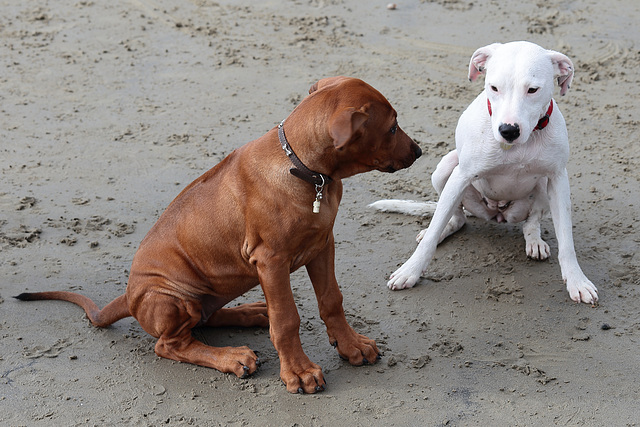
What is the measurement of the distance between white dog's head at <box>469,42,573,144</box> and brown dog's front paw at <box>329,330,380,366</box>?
131 centimetres

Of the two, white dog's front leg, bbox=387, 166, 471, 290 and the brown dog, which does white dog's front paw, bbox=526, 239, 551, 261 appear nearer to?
white dog's front leg, bbox=387, 166, 471, 290

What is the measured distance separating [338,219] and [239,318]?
150cm

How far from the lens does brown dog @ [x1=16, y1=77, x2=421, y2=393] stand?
3312 millimetres

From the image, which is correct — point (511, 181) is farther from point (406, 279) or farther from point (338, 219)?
point (338, 219)

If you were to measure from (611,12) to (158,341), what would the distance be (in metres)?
6.73

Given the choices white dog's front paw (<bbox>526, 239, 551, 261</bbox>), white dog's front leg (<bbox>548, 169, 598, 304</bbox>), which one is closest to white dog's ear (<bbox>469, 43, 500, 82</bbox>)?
white dog's front leg (<bbox>548, 169, 598, 304</bbox>)

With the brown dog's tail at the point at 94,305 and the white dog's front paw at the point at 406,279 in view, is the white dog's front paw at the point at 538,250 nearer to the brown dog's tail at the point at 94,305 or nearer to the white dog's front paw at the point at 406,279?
the white dog's front paw at the point at 406,279

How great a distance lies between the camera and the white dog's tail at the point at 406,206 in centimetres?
527

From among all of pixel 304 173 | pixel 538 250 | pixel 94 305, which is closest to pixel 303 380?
pixel 304 173

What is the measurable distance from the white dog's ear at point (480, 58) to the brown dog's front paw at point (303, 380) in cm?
199

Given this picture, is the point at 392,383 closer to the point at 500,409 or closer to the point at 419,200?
the point at 500,409

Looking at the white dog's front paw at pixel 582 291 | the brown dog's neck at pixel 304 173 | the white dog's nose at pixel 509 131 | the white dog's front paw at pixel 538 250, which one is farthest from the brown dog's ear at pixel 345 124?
the white dog's front paw at pixel 538 250

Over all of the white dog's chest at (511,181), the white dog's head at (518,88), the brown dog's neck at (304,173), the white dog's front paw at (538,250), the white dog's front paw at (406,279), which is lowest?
the white dog's front paw at (406,279)

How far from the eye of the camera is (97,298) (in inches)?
173
